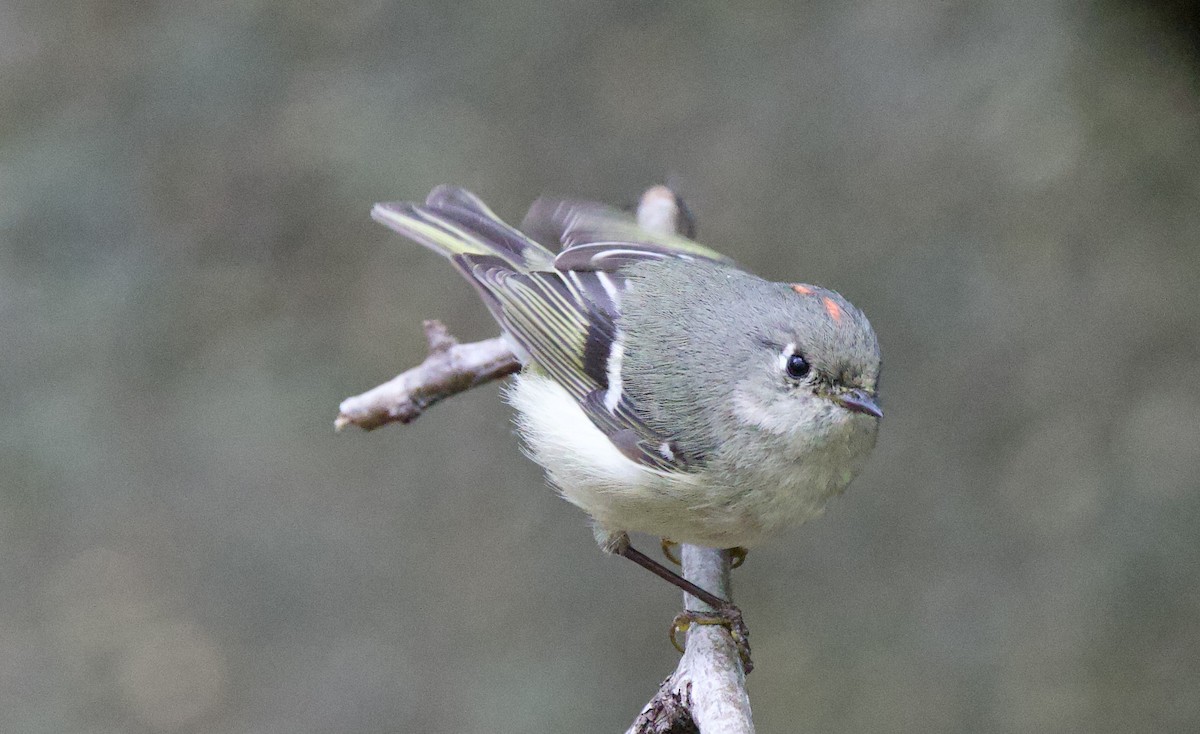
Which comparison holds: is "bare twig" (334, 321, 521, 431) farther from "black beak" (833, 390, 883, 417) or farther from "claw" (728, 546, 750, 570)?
"black beak" (833, 390, 883, 417)

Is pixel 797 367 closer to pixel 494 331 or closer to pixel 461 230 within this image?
pixel 461 230

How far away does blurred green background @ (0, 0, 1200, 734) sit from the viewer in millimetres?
3012

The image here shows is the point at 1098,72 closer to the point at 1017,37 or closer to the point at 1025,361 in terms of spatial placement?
the point at 1017,37

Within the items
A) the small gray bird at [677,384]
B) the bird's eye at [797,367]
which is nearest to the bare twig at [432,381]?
the small gray bird at [677,384]

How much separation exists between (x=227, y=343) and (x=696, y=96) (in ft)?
5.69

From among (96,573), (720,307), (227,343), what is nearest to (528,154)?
(227,343)

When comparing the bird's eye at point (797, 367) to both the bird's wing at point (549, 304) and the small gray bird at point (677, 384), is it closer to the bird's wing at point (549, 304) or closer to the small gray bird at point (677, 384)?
the small gray bird at point (677, 384)

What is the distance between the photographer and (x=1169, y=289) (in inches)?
118

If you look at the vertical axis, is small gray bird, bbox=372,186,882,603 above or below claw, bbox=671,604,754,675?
above

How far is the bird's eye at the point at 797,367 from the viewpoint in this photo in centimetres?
180

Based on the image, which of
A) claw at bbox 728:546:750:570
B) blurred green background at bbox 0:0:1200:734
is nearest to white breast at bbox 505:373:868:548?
claw at bbox 728:546:750:570

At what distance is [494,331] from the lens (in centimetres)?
348

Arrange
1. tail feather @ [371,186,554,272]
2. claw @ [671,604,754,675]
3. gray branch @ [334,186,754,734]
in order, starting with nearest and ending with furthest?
gray branch @ [334,186,754,734]
claw @ [671,604,754,675]
tail feather @ [371,186,554,272]

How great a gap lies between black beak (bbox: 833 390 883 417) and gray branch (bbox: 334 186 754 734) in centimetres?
42
